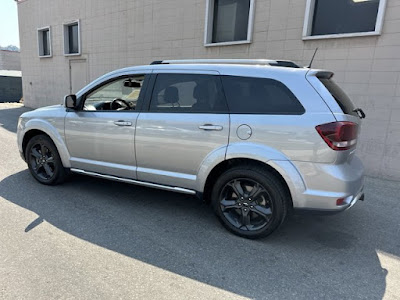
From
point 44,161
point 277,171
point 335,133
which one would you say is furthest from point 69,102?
point 335,133

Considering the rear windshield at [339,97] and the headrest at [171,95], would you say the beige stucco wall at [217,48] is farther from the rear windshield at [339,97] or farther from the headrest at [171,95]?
the headrest at [171,95]

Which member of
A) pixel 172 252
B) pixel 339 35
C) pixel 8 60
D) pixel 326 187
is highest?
pixel 8 60

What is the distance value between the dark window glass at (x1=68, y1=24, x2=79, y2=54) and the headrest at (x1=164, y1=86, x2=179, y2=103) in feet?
36.4

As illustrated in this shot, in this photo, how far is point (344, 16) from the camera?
5930mm

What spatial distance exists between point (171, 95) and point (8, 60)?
47162 mm

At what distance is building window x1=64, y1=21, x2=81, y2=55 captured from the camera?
12.9m

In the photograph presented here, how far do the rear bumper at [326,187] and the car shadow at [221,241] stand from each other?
0.51 meters

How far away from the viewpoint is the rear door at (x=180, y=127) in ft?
10.9

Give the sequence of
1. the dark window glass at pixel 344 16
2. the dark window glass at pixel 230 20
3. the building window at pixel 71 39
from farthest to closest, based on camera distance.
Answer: the building window at pixel 71 39 → the dark window glass at pixel 230 20 → the dark window glass at pixel 344 16

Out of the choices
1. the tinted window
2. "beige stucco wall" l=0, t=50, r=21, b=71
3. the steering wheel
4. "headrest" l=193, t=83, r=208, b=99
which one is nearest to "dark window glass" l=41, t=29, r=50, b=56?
the tinted window

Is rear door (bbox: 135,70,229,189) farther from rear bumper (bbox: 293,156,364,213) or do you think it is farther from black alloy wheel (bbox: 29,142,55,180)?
black alloy wheel (bbox: 29,142,55,180)

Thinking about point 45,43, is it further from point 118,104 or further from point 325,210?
point 325,210

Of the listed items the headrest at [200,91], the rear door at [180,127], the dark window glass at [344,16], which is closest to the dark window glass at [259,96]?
the rear door at [180,127]

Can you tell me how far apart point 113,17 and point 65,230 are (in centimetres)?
931
